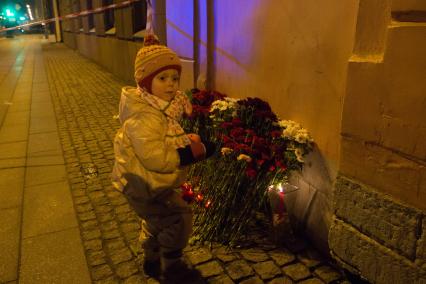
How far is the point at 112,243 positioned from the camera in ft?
10.5

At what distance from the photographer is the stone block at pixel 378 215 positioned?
2.16 m

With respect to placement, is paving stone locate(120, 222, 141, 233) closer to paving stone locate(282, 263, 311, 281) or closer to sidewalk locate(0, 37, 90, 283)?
sidewalk locate(0, 37, 90, 283)

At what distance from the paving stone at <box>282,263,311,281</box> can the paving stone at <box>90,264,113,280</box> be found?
1239 millimetres

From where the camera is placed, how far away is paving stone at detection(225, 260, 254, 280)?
2.79 meters

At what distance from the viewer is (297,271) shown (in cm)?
285

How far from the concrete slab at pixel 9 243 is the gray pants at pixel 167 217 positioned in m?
1.12

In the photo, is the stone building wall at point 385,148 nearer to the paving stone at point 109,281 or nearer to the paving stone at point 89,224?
the paving stone at point 109,281

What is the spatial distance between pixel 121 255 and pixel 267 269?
108 cm

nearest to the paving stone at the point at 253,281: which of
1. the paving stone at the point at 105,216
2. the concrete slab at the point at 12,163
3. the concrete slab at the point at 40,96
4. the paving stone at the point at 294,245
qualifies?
the paving stone at the point at 294,245

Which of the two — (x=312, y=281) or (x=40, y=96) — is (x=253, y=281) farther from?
(x=40, y=96)

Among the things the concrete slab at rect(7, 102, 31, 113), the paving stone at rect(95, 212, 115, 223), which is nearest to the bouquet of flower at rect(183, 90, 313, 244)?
the paving stone at rect(95, 212, 115, 223)

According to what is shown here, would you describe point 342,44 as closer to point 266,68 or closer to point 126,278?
point 266,68

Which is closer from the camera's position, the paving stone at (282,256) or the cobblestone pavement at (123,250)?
the cobblestone pavement at (123,250)

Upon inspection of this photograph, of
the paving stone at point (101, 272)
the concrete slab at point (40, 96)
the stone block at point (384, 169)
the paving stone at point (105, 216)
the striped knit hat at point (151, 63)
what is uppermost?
the striped knit hat at point (151, 63)
